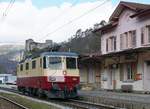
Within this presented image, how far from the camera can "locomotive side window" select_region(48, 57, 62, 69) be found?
102 feet

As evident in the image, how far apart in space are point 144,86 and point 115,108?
47.4ft

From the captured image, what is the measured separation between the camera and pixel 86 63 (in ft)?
175

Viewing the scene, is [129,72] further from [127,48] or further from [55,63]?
[55,63]

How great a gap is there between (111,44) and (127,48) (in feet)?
16.7

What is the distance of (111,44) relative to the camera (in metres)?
45.6

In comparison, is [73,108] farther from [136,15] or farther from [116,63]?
[116,63]

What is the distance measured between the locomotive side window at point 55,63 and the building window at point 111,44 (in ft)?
45.7

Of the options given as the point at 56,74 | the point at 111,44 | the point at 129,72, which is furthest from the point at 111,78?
the point at 56,74

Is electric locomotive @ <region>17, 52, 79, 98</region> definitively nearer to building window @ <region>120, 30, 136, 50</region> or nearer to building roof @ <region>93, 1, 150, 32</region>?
building window @ <region>120, 30, 136, 50</region>

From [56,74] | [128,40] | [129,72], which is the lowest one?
[56,74]

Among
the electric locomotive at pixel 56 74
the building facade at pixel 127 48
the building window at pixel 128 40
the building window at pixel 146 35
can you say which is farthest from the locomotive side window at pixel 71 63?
the building window at pixel 128 40

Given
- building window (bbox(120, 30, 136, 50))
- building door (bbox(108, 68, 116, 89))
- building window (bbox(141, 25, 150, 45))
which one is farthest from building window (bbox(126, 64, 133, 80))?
building door (bbox(108, 68, 116, 89))

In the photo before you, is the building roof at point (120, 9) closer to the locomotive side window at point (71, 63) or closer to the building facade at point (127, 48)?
the building facade at point (127, 48)

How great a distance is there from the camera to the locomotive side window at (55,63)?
102ft
